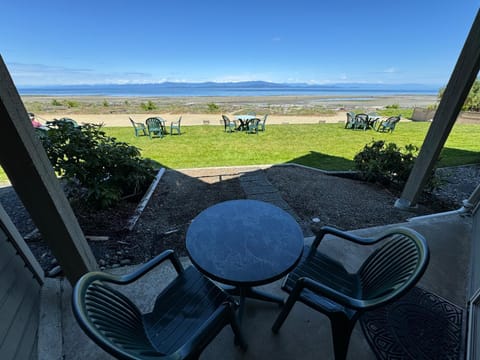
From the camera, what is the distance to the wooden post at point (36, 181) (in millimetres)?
1147

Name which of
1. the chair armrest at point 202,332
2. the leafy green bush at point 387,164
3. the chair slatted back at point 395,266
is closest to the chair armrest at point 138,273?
the chair armrest at point 202,332

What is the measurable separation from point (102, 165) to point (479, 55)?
14.8ft

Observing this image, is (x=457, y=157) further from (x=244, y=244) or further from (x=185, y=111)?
(x=185, y=111)

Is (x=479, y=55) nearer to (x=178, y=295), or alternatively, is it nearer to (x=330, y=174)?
(x=330, y=174)

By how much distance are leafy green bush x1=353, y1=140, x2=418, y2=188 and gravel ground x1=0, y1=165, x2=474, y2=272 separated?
231 millimetres

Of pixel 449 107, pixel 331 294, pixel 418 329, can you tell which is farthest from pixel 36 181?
pixel 449 107

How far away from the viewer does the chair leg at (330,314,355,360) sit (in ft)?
3.83

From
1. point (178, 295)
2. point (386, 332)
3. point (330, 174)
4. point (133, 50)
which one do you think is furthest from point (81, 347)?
point (133, 50)

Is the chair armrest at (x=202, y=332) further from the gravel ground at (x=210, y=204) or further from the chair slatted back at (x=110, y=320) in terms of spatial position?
the gravel ground at (x=210, y=204)

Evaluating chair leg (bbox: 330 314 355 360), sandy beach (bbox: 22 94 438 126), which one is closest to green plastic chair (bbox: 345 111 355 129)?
sandy beach (bbox: 22 94 438 126)

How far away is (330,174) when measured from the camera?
183 inches

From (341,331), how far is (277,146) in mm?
6298

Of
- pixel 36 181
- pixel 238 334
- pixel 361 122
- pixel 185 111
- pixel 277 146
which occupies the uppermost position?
pixel 36 181

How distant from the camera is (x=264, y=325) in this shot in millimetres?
1633
